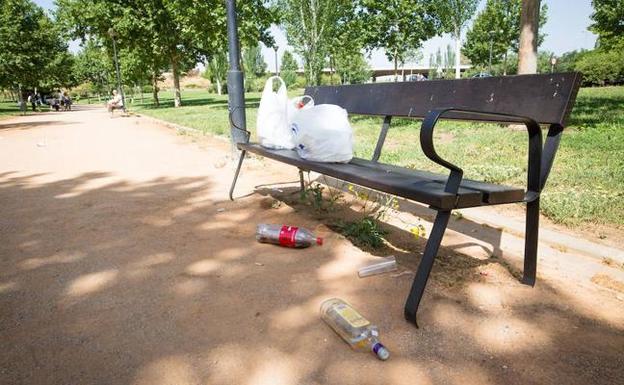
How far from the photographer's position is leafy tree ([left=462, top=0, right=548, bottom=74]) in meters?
37.2

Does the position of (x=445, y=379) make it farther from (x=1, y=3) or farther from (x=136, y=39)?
(x=1, y=3)

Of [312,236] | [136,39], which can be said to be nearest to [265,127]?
[312,236]

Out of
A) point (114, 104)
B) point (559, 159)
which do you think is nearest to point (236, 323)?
point (559, 159)

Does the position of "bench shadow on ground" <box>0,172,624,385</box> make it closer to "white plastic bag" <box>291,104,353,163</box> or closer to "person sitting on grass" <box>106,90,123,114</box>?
"white plastic bag" <box>291,104,353,163</box>

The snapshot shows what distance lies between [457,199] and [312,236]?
4.40 feet

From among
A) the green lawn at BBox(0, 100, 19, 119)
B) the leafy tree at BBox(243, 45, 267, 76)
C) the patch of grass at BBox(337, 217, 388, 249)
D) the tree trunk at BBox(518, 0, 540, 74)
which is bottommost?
the patch of grass at BBox(337, 217, 388, 249)

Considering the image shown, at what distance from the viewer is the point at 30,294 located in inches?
90.7

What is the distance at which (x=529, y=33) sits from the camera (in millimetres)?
7441

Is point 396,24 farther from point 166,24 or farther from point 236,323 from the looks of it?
point 236,323

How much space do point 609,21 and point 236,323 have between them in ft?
113

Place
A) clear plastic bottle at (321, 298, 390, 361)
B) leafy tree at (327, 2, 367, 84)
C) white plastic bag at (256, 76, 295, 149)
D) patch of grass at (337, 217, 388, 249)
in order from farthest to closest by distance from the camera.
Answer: leafy tree at (327, 2, 367, 84), white plastic bag at (256, 76, 295, 149), patch of grass at (337, 217, 388, 249), clear plastic bottle at (321, 298, 390, 361)

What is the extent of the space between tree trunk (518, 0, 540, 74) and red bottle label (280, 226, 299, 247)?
269 inches

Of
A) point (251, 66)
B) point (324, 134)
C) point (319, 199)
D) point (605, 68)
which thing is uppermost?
point (251, 66)

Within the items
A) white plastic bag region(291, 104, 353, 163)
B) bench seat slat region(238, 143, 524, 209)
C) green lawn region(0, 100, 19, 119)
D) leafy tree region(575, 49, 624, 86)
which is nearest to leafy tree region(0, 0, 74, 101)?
green lawn region(0, 100, 19, 119)
